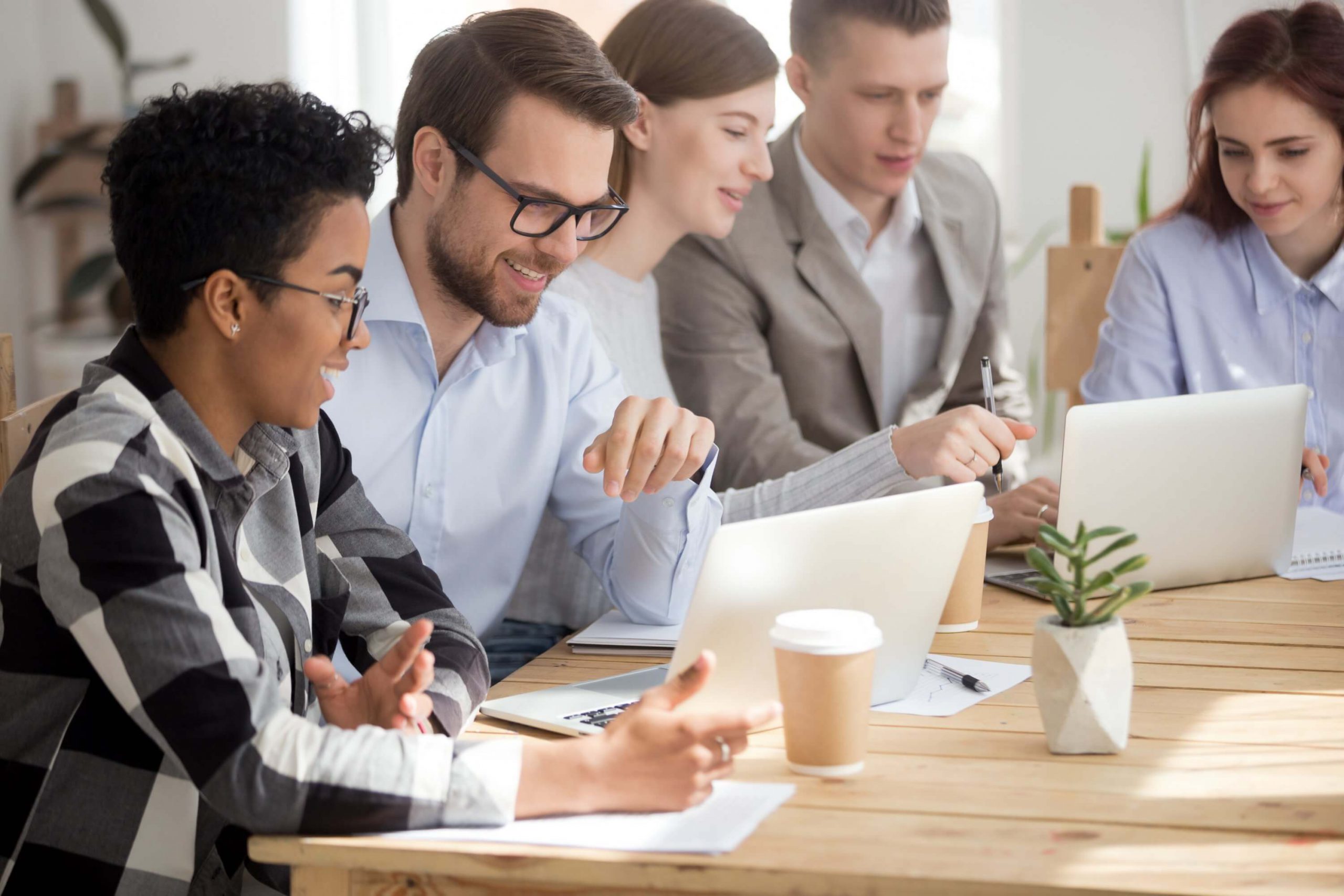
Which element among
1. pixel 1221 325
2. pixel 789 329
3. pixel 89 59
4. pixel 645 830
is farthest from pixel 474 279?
pixel 89 59

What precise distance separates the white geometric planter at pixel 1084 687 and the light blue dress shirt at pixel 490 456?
0.57 m

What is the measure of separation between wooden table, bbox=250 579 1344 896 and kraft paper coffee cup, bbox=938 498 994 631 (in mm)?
219

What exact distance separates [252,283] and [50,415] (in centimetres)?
19

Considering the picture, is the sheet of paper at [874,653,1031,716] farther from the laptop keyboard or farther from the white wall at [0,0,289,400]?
the white wall at [0,0,289,400]

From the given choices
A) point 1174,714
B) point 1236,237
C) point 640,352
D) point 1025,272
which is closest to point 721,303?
point 640,352

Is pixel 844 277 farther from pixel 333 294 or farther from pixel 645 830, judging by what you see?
pixel 645 830

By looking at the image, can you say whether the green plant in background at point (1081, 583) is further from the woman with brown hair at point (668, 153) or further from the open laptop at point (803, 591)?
the woman with brown hair at point (668, 153)

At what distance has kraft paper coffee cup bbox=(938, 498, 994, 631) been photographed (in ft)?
4.74

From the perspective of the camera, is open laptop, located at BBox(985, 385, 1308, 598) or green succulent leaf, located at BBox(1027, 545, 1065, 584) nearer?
green succulent leaf, located at BBox(1027, 545, 1065, 584)

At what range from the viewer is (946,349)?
2.57 m

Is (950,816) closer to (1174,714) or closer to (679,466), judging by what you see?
(1174,714)

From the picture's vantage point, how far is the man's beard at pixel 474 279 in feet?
5.33

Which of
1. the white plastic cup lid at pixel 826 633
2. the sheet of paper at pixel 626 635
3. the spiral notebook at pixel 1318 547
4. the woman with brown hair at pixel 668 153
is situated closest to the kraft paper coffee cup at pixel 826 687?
the white plastic cup lid at pixel 826 633

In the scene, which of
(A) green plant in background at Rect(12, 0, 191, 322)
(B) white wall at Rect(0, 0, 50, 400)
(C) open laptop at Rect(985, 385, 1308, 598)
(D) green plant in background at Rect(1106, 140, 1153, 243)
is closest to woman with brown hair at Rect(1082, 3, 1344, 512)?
(C) open laptop at Rect(985, 385, 1308, 598)
